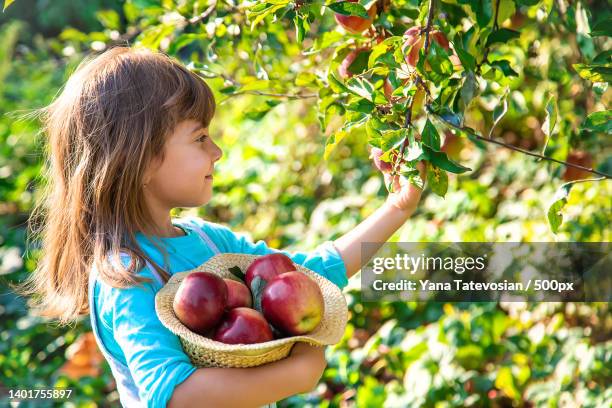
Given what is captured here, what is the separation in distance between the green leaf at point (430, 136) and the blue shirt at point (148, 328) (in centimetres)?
49

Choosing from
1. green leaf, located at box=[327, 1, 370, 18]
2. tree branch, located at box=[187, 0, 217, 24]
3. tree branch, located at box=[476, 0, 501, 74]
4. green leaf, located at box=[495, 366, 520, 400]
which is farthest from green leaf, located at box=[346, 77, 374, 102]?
green leaf, located at box=[495, 366, 520, 400]

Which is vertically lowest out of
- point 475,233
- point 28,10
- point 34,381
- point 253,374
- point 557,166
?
point 28,10

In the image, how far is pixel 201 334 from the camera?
118cm

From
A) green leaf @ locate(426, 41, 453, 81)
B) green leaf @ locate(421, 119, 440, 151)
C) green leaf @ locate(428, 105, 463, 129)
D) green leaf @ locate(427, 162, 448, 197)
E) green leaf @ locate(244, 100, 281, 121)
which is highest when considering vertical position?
green leaf @ locate(426, 41, 453, 81)

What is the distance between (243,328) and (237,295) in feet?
0.39

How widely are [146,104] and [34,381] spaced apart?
5.59 feet

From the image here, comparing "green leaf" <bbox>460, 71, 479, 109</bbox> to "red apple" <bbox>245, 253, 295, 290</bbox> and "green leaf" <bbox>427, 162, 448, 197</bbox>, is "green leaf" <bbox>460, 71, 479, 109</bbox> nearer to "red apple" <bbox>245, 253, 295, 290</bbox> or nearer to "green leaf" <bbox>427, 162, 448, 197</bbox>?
"green leaf" <bbox>427, 162, 448, 197</bbox>

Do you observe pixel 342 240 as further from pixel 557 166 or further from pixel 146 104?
pixel 557 166

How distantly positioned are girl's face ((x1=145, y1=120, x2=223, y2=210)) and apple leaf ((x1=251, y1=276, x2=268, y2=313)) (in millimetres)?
212

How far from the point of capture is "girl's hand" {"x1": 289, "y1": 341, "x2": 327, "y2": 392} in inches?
46.4

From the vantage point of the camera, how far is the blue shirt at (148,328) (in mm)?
1133

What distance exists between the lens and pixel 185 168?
4.49 ft

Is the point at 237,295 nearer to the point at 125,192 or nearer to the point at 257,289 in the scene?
the point at 257,289

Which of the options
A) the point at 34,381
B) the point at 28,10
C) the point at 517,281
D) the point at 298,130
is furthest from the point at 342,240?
the point at 28,10
